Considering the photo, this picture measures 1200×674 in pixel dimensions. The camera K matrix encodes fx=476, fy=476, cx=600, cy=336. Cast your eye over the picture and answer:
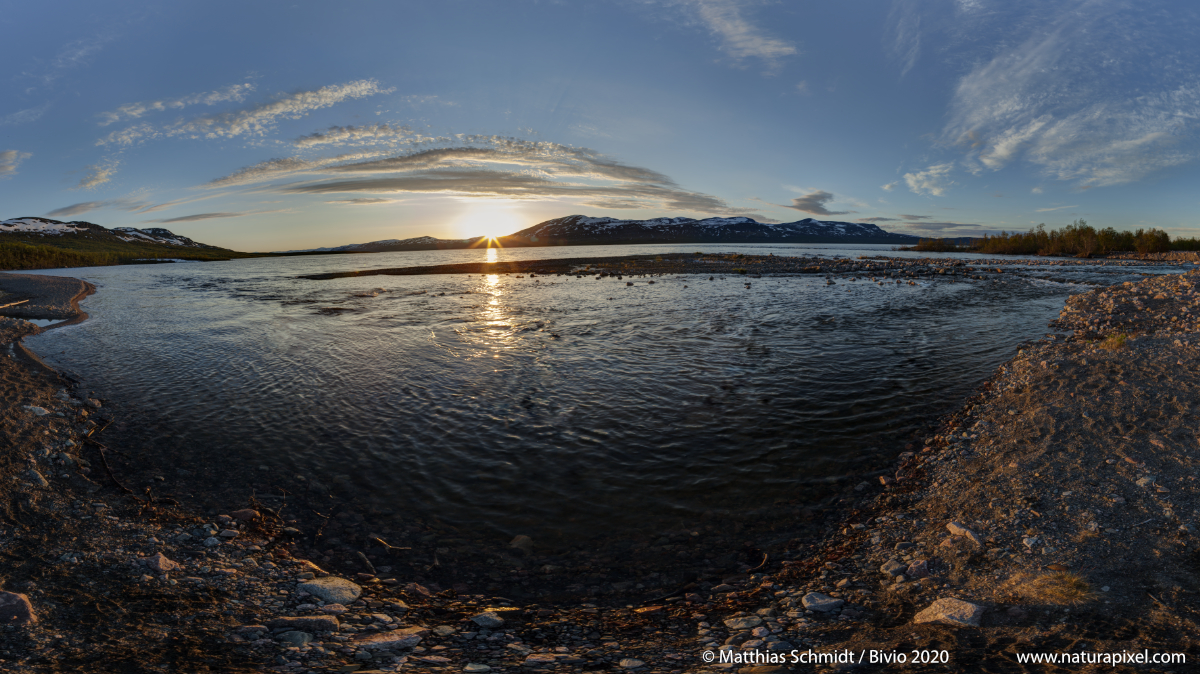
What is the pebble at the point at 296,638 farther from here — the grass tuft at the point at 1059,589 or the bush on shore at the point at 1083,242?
the bush on shore at the point at 1083,242

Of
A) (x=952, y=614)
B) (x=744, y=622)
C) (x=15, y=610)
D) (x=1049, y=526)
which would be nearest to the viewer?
(x=15, y=610)

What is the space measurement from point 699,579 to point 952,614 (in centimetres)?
279

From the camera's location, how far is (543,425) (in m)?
11.4

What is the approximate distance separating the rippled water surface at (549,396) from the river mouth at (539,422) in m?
0.07

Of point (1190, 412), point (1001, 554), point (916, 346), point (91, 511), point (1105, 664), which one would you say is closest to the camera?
point (1105, 664)

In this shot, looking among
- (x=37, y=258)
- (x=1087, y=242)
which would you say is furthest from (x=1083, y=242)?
(x=37, y=258)

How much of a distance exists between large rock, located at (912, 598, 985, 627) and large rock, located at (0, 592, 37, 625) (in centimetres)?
856

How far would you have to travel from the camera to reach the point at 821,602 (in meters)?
5.39

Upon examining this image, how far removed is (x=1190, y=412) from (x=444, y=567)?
1270 cm

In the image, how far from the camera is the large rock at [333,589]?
569 cm

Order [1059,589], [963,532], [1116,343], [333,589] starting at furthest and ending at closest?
1. [1116,343]
2. [963,532]
3. [333,589]
4. [1059,589]

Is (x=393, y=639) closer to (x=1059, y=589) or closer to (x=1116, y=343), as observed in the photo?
(x=1059, y=589)

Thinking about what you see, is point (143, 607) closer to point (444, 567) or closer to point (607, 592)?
point (444, 567)

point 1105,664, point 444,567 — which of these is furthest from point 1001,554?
point 444,567
